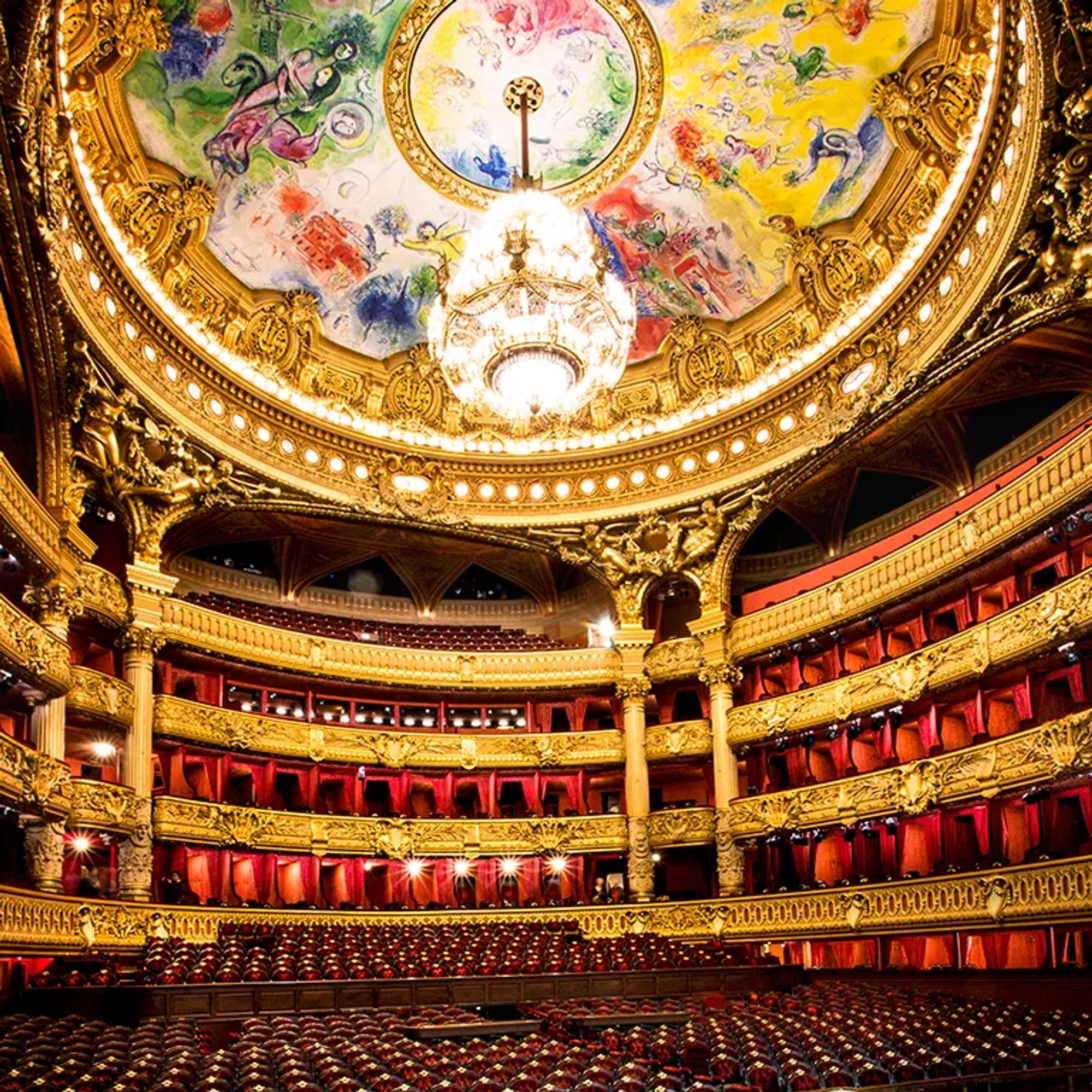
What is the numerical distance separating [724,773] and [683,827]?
135 centimetres

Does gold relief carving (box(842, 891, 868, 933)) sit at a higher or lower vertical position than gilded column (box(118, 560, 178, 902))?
lower

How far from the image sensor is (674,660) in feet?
76.6

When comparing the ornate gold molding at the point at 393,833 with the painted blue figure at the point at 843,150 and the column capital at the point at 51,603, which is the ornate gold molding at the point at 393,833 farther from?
the painted blue figure at the point at 843,150

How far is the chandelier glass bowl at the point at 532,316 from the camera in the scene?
1623cm

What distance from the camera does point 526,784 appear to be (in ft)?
77.9

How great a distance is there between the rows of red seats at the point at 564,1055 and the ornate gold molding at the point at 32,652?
458 cm

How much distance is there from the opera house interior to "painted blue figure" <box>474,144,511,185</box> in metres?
0.15

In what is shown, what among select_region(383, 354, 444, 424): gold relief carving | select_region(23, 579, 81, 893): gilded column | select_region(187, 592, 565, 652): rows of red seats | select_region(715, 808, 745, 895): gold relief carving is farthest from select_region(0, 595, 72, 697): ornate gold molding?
select_region(715, 808, 745, 895): gold relief carving

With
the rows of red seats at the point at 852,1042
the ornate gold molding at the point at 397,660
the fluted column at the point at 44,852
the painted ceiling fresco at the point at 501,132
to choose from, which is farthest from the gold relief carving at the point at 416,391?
the rows of red seats at the point at 852,1042

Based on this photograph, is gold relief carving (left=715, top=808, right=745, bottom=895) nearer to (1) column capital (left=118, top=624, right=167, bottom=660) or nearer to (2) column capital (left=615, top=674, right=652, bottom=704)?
(2) column capital (left=615, top=674, right=652, bottom=704)

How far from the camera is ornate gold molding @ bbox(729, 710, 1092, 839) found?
589 inches

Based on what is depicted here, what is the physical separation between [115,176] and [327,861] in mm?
13146

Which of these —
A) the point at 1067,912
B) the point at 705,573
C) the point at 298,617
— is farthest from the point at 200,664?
the point at 1067,912

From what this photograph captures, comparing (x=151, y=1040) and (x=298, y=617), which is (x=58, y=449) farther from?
(x=151, y=1040)
